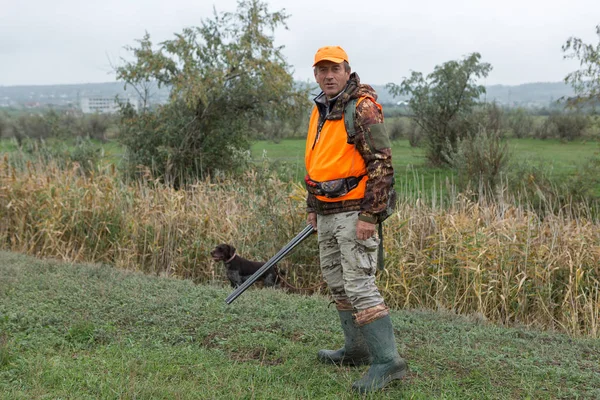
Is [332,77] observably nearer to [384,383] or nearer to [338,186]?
[338,186]

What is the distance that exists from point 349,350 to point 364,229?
1.09 metres

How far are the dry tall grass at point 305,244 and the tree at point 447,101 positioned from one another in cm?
1096

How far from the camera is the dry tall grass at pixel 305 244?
260 inches

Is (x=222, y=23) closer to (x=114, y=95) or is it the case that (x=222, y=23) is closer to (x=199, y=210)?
(x=114, y=95)

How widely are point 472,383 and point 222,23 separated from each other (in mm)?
11512

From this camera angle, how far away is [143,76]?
1398cm

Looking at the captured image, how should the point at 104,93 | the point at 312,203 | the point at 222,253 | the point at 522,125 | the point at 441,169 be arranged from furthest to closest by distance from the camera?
the point at 522,125, the point at 441,169, the point at 104,93, the point at 222,253, the point at 312,203

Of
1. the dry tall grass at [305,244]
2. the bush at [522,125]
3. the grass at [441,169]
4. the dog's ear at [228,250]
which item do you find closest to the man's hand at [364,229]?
the dry tall grass at [305,244]

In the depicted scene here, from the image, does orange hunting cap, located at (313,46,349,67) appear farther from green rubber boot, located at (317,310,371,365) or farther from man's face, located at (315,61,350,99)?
green rubber boot, located at (317,310,371,365)

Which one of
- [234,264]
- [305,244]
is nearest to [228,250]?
[234,264]

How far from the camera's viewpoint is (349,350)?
4.43 metres

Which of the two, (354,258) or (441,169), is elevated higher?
(354,258)

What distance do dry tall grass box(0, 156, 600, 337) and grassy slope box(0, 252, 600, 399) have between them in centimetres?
Result: 90

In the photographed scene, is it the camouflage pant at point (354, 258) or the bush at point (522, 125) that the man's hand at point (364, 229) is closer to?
the camouflage pant at point (354, 258)
